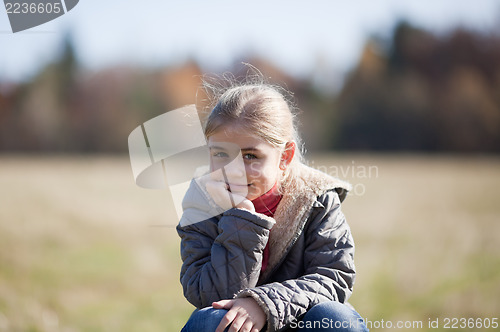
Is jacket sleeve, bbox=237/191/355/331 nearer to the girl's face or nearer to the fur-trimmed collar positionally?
the fur-trimmed collar

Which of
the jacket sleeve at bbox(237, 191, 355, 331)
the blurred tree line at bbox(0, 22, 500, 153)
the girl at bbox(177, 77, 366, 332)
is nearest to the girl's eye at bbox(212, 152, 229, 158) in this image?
the girl at bbox(177, 77, 366, 332)

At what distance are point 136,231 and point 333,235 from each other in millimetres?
6238

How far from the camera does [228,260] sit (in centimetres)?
221

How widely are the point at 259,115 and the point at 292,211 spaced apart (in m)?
0.48

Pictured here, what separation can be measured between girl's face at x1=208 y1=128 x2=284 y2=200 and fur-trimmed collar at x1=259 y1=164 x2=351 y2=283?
126 millimetres

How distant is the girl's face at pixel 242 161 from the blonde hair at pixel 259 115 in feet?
0.13

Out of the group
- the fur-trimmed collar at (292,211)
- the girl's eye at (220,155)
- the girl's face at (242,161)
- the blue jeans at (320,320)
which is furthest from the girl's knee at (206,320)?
the girl's eye at (220,155)

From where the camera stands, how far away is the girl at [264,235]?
208 cm

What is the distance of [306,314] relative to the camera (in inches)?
83.2

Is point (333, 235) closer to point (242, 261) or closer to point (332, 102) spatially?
point (242, 261)

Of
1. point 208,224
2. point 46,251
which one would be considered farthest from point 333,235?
point 46,251

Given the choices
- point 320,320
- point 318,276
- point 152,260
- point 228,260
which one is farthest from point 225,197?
point 152,260

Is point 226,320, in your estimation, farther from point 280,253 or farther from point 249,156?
point 249,156

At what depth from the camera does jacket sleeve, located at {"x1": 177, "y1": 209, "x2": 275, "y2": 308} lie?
2193 mm
